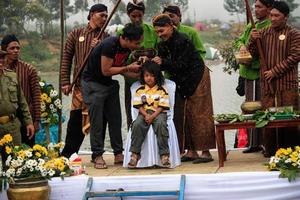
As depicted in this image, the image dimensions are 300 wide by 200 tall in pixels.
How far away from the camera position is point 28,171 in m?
6.18

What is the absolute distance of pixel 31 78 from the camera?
715cm

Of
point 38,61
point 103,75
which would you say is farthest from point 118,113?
point 38,61

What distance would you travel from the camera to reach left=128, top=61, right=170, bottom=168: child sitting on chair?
22.0ft

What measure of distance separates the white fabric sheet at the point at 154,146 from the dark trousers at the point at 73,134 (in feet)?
2.65

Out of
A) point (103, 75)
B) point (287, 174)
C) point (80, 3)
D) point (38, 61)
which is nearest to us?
point (287, 174)

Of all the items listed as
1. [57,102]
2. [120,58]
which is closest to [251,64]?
[120,58]

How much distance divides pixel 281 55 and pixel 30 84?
→ 2.38 m

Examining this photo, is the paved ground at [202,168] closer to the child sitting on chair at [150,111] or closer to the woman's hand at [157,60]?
the child sitting on chair at [150,111]

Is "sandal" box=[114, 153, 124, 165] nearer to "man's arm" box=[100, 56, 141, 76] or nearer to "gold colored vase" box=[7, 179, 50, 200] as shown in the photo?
"man's arm" box=[100, 56, 141, 76]

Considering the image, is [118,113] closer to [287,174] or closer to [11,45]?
[11,45]

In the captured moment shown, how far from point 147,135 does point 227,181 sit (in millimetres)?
1015

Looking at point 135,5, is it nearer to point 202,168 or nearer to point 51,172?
point 202,168

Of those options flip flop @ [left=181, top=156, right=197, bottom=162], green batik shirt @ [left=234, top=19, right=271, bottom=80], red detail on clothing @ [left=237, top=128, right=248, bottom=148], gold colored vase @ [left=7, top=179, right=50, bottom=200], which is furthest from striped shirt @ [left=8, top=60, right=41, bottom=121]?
red detail on clothing @ [left=237, top=128, right=248, bottom=148]

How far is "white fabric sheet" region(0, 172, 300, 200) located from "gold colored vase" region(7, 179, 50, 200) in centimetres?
30
